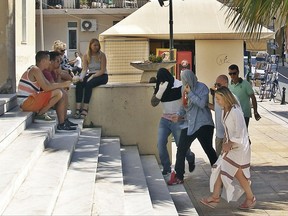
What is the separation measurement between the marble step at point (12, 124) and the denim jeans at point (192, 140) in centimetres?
222

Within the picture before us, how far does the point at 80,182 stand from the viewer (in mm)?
6055

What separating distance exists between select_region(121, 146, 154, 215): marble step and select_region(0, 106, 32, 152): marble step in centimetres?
151

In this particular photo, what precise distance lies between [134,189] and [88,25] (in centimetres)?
2736

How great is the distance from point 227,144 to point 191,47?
14462 millimetres

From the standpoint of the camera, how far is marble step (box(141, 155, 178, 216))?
6453 mm

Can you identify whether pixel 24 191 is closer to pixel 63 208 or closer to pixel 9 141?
pixel 63 208

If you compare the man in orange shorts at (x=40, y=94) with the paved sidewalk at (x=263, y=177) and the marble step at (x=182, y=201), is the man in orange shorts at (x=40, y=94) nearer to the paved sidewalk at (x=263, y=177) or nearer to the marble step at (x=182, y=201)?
the marble step at (x=182, y=201)

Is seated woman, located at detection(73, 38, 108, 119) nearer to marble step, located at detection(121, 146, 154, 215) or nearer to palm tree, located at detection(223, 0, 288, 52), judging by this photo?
marble step, located at detection(121, 146, 154, 215)

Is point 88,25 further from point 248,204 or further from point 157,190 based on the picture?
point 248,204

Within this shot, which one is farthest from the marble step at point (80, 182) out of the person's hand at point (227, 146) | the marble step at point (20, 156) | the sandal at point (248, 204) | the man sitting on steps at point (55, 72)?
the sandal at point (248, 204)

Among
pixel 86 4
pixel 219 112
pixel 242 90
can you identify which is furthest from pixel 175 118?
pixel 86 4

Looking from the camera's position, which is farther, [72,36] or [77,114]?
[72,36]

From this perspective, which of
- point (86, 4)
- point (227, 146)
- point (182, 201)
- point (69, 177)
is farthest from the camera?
point (86, 4)

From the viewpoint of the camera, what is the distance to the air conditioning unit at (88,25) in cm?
3325
